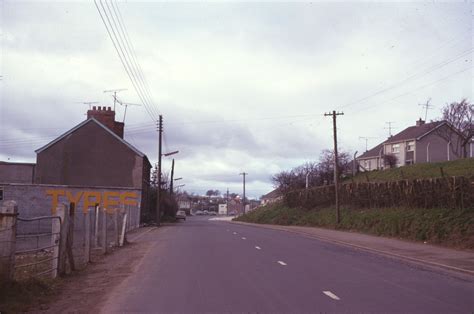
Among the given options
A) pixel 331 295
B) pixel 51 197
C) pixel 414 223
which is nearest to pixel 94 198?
pixel 51 197

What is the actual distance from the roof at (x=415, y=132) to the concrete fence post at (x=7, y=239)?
5287 centimetres

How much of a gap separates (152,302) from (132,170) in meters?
41.9

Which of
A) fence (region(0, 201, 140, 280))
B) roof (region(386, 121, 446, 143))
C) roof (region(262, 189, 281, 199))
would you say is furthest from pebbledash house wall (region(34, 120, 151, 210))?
roof (region(386, 121, 446, 143))

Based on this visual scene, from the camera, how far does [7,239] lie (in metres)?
10.2

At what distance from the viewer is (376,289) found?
11.0 metres

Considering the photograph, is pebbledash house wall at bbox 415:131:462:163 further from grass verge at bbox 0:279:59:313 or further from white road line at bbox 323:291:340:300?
grass verge at bbox 0:279:59:313

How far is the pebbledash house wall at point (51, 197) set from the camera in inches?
1540

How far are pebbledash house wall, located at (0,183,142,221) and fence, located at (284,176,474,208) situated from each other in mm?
16884

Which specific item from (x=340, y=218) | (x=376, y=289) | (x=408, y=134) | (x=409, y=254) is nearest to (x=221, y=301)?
(x=376, y=289)

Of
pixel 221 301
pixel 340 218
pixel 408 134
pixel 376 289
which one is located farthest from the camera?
pixel 408 134

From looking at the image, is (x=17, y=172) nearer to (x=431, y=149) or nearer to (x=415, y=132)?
(x=415, y=132)

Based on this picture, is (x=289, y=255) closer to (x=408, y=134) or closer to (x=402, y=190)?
(x=402, y=190)

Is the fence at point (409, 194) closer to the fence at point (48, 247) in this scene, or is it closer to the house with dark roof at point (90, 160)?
the fence at point (48, 247)

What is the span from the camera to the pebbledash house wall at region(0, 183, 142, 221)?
3912cm
